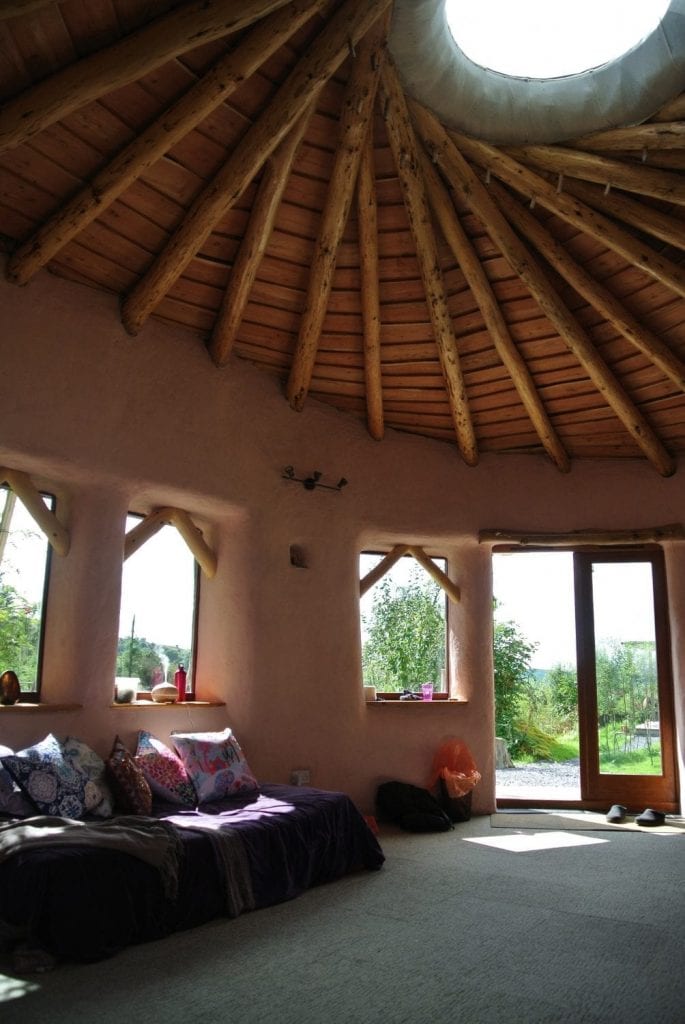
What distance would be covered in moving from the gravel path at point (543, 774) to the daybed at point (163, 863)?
8.74 ft

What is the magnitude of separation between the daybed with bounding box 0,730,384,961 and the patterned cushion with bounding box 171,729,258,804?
0.17ft

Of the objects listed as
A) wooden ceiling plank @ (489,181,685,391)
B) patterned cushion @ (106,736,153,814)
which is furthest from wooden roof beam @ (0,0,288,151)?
patterned cushion @ (106,736,153,814)

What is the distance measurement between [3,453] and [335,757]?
316 centimetres

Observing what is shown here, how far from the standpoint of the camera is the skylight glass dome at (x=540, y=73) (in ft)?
13.5

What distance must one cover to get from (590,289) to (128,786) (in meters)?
4.04

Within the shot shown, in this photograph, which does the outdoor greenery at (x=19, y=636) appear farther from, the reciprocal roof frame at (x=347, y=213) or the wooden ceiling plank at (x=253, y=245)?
the wooden ceiling plank at (x=253, y=245)

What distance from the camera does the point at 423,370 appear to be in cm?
654

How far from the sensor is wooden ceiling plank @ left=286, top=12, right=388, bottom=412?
4.29 m

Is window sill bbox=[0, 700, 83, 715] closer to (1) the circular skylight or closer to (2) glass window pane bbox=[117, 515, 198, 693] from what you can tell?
(2) glass window pane bbox=[117, 515, 198, 693]

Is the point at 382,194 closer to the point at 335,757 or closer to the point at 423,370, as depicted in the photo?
the point at 423,370

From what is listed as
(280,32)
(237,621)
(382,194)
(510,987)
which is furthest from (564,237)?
(510,987)

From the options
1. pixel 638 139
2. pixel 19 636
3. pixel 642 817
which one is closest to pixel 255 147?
pixel 638 139

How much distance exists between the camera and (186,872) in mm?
3764

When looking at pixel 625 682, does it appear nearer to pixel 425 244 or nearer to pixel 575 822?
pixel 575 822
